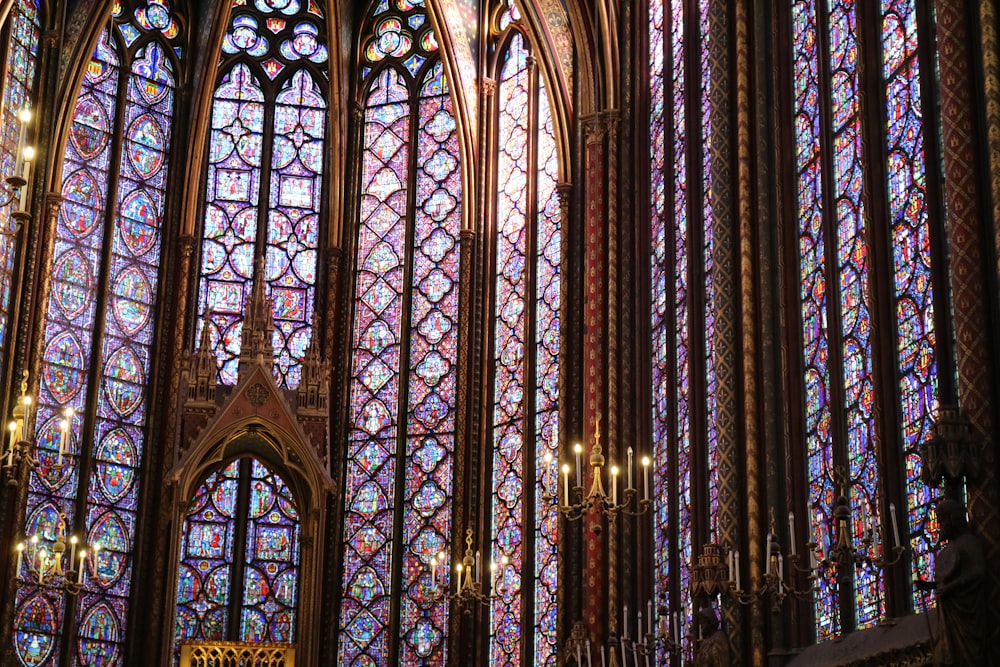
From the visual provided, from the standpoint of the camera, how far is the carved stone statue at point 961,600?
482 inches

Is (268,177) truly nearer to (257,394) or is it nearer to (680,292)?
(257,394)

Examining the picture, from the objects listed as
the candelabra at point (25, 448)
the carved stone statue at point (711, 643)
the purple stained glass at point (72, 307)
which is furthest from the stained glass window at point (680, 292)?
the purple stained glass at point (72, 307)

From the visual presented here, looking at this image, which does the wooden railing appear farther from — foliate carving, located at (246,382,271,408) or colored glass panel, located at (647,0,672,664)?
colored glass panel, located at (647,0,672,664)

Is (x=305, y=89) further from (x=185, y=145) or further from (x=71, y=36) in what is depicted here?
(x=71, y=36)

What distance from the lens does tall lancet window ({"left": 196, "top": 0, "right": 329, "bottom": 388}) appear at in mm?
26578

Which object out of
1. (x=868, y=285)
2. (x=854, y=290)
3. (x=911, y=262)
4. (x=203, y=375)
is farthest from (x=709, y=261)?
(x=203, y=375)

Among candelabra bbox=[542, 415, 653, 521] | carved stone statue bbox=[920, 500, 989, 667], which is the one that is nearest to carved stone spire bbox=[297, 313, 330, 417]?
candelabra bbox=[542, 415, 653, 521]

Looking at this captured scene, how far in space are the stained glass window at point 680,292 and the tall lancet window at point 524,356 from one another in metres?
2.78

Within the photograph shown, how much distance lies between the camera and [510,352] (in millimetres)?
25234

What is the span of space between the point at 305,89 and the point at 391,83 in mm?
1463

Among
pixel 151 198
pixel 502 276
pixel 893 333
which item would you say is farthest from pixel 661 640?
pixel 151 198

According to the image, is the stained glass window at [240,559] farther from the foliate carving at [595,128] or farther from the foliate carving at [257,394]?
the foliate carving at [595,128]

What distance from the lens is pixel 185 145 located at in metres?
27.1

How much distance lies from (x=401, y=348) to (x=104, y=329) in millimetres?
4605
